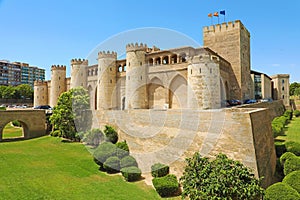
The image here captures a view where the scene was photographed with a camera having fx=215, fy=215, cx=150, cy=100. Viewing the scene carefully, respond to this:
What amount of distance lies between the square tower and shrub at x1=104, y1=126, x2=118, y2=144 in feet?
58.1

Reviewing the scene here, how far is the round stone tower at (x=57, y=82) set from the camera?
1570 inches

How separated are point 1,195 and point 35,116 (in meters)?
18.2

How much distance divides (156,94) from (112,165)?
41.7 ft

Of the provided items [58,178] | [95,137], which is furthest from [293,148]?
[95,137]

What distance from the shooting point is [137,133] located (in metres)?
18.3

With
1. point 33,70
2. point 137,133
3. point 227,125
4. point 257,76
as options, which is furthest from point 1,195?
point 33,70

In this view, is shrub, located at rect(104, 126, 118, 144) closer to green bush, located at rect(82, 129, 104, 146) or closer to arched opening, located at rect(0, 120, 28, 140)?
green bush, located at rect(82, 129, 104, 146)

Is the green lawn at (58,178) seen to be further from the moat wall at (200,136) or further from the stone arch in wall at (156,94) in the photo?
the stone arch in wall at (156,94)

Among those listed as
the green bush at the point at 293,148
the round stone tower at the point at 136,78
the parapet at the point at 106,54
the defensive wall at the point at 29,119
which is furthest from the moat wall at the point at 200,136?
the defensive wall at the point at 29,119

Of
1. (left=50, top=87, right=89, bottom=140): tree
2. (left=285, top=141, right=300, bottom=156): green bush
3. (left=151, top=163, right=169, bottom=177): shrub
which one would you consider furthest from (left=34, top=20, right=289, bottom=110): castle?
(left=151, top=163, right=169, bottom=177): shrub

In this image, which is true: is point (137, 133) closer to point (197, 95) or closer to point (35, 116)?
point (197, 95)

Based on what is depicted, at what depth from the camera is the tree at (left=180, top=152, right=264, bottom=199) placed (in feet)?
30.8

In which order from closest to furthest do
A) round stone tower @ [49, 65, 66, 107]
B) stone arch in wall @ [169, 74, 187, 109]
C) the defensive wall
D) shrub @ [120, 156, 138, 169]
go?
shrub @ [120, 156, 138, 169] < stone arch in wall @ [169, 74, 187, 109] < the defensive wall < round stone tower @ [49, 65, 66, 107]

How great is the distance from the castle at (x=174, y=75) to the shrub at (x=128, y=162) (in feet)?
27.0
